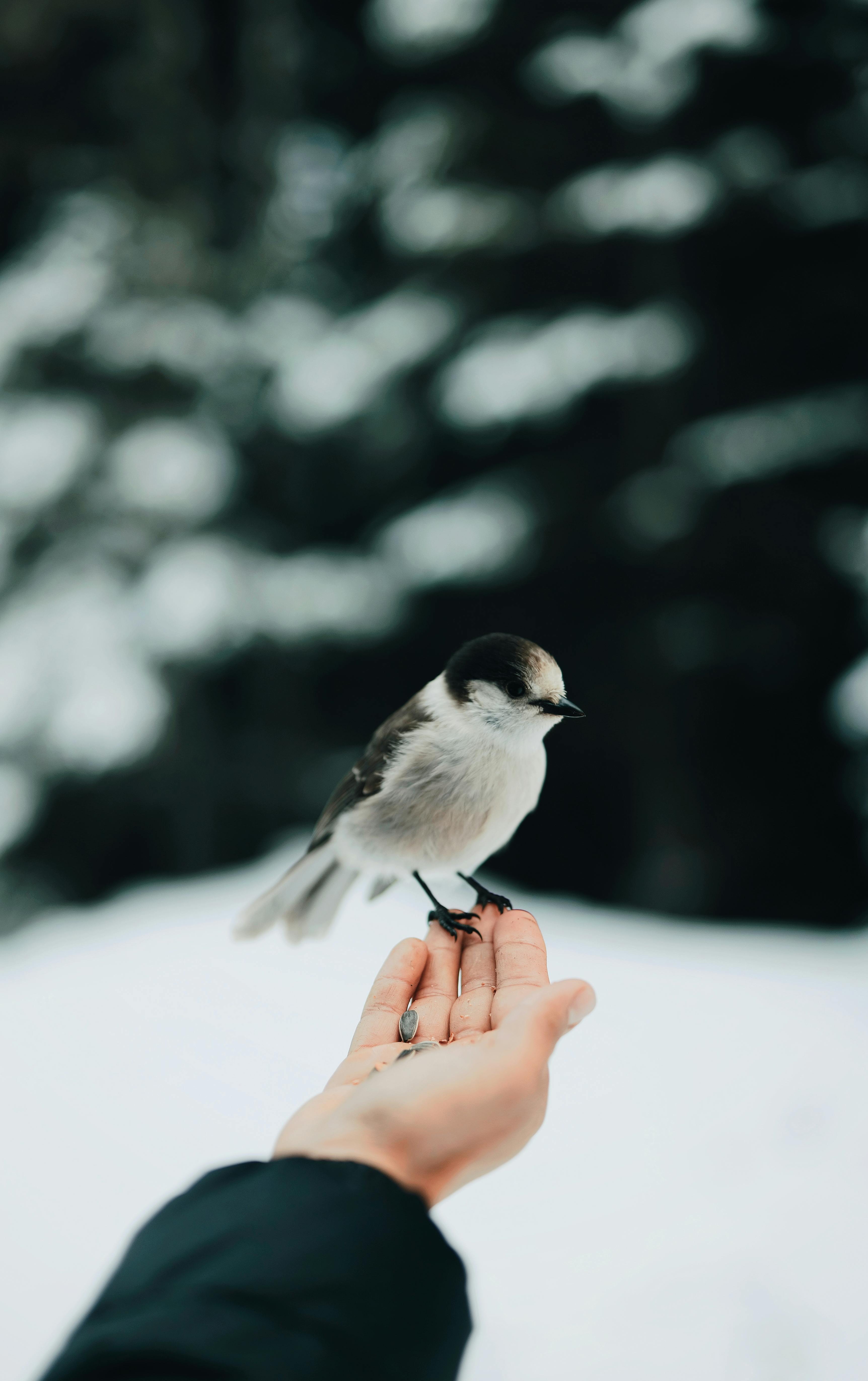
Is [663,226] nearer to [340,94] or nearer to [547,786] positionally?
[340,94]

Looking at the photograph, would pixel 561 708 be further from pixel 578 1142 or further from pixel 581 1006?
pixel 578 1142

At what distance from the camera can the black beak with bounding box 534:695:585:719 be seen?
2.65ft

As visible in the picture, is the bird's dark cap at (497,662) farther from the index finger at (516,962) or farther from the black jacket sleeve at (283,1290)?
the black jacket sleeve at (283,1290)

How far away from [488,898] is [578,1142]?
79 centimetres

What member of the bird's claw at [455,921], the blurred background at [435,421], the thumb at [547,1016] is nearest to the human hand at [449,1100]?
the thumb at [547,1016]

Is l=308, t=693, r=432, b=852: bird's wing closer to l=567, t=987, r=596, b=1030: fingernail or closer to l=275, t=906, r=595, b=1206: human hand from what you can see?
l=275, t=906, r=595, b=1206: human hand

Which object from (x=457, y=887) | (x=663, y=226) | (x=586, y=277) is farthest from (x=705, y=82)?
(x=457, y=887)

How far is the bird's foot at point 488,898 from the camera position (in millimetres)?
1191

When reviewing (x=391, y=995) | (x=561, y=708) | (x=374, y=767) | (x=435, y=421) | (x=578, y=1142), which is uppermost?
(x=435, y=421)

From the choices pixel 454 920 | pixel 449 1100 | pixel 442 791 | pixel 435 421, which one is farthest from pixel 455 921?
pixel 435 421

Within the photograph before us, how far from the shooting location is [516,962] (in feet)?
3.51

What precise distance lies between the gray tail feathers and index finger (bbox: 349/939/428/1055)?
121mm

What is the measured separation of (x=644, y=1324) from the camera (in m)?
1.48

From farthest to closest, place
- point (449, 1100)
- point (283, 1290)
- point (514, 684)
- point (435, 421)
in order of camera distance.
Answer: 1. point (435, 421)
2. point (514, 684)
3. point (449, 1100)
4. point (283, 1290)
